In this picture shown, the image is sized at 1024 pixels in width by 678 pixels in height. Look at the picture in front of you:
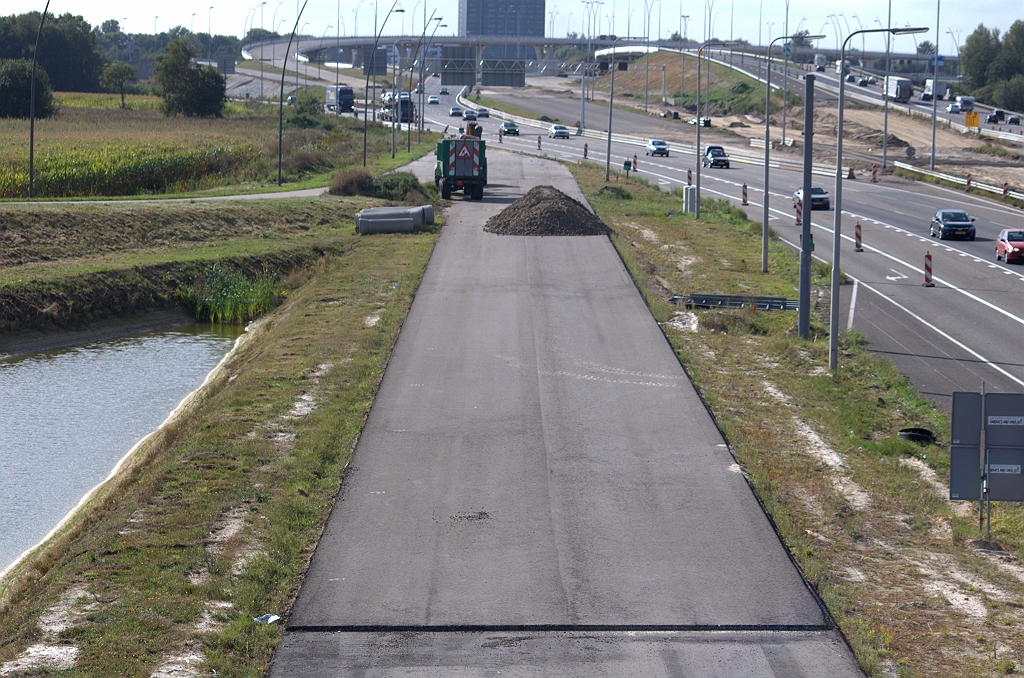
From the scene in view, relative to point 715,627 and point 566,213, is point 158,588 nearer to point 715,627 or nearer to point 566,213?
point 715,627

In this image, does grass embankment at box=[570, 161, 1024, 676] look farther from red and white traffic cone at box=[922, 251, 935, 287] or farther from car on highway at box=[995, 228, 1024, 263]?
car on highway at box=[995, 228, 1024, 263]

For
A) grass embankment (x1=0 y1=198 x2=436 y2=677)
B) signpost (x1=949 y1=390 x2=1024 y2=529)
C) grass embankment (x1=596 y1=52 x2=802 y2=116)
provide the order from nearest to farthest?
1. grass embankment (x1=0 y1=198 x2=436 y2=677)
2. signpost (x1=949 y1=390 x2=1024 y2=529)
3. grass embankment (x1=596 y1=52 x2=802 y2=116)

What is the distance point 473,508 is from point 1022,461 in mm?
7075

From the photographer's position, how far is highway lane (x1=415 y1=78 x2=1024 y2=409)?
2490 centimetres

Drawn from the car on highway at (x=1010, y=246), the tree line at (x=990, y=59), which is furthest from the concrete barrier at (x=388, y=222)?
the tree line at (x=990, y=59)

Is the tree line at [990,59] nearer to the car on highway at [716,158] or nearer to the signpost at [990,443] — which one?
the car on highway at [716,158]

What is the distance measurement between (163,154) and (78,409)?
37100mm

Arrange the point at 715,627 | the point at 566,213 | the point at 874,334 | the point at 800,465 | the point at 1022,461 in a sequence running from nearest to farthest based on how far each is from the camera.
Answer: the point at 715,627
the point at 1022,461
the point at 800,465
the point at 874,334
the point at 566,213

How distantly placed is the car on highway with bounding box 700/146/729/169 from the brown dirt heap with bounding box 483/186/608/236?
39416mm

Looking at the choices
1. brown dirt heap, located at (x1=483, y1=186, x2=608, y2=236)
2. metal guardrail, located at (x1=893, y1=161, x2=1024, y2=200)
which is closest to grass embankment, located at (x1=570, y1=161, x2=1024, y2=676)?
brown dirt heap, located at (x1=483, y1=186, x2=608, y2=236)

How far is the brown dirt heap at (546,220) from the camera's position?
137 feet

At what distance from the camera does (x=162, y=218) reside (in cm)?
3888

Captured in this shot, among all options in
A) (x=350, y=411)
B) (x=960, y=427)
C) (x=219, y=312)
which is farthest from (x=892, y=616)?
(x=219, y=312)

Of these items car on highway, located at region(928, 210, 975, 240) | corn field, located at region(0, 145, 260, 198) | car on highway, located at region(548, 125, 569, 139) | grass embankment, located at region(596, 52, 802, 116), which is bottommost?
car on highway, located at region(928, 210, 975, 240)
